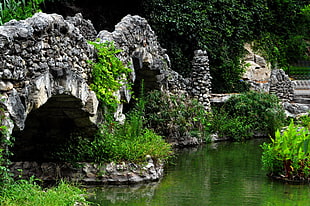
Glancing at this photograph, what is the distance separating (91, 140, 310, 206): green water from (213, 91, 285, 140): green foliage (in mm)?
4018

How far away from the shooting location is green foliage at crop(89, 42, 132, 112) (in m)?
9.55

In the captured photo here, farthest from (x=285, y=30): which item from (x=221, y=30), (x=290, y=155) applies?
(x=290, y=155)

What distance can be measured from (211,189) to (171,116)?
553 cm

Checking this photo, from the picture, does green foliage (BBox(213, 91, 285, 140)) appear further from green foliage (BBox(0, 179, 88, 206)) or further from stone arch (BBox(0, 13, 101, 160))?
green foliage (BBox(0, 179, 88, 206))

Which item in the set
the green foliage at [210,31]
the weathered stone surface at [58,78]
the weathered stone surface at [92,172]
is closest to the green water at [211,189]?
the weathered stone surface at [92,172]

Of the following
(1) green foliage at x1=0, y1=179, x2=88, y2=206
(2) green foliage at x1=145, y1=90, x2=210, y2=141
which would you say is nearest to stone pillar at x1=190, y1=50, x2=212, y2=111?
(2) green foliage at x1=145, y1=90, x2=210, y2=141

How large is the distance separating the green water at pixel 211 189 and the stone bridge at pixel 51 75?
1.67m

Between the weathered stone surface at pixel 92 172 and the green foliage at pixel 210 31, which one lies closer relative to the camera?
the weathered stone surface at pixel 92 172

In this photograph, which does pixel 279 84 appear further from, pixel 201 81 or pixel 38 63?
pixel 38 63

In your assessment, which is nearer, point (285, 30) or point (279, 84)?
point (279, 84)

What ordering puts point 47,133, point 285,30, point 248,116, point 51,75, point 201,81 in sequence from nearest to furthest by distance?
1. point 51,75
2. point 47,133
3. point 248,116
4. point 201,81
5. point 285,30

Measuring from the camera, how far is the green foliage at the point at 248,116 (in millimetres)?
16500

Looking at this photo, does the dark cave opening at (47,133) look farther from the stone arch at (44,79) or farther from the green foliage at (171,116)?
the green foliage at (171,116)

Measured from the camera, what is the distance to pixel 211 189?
9430 millimetres
